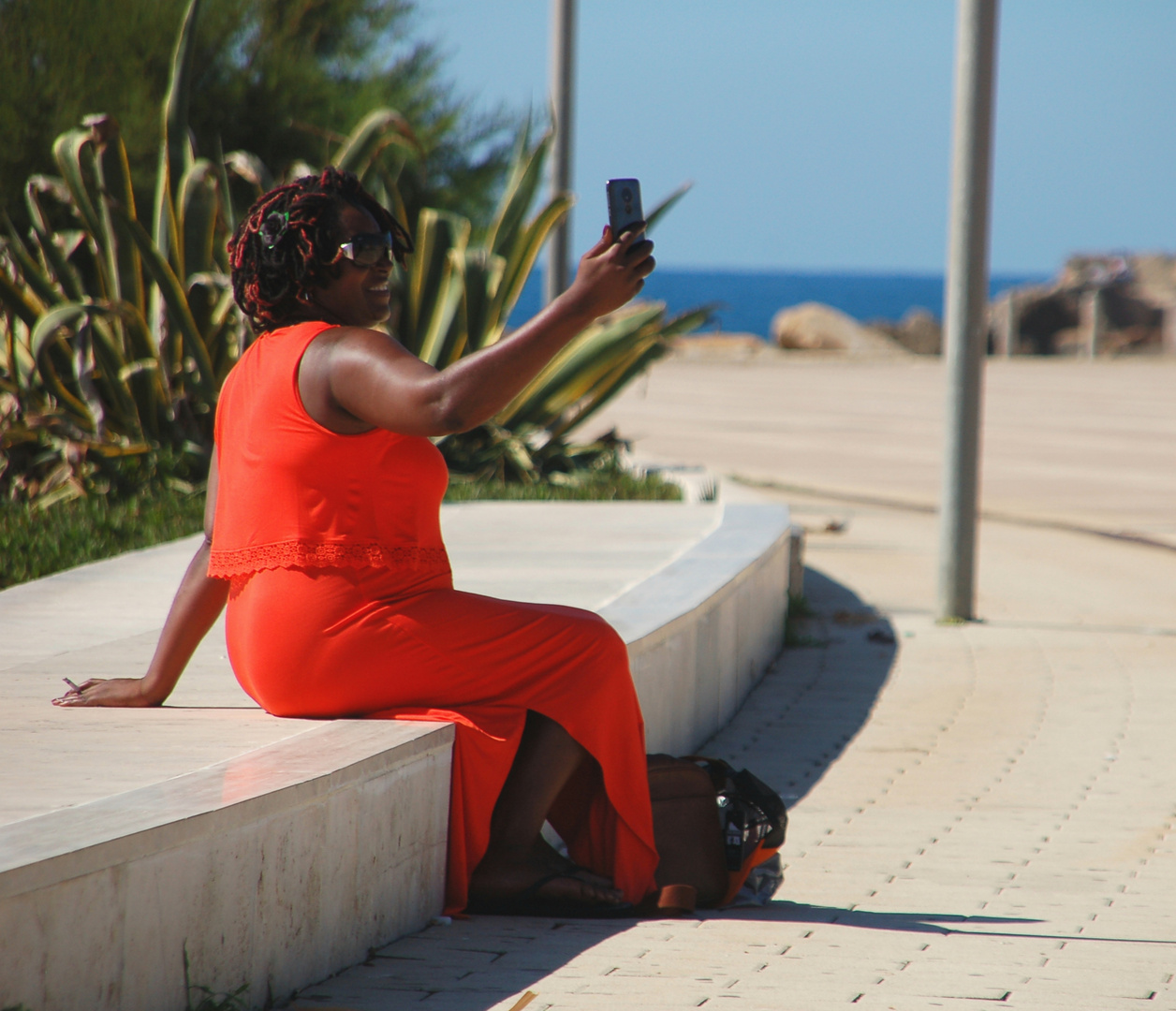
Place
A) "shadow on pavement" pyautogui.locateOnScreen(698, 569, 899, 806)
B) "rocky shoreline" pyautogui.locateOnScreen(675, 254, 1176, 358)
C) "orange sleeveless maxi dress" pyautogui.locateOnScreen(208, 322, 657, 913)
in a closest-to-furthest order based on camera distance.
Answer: "orange sleeveless maxi dress" pyautogui.locateOnScreen(208, 322, 657, 913) → "shadow on pavement" pyautogui.locateOnScreen(698, 569, 899, 806) → "rocky shoreline" pyautogui.locateOnScreen(675, 254, 1176, 358)

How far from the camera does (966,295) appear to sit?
23.8 ft

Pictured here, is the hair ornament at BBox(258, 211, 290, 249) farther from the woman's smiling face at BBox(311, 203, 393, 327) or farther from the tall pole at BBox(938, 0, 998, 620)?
the tall pole at BBox(938, 0, 998, 620)

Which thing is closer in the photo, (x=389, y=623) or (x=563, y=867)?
(x=389, y=623)

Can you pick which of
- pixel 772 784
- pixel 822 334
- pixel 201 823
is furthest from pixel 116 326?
pixel 822 334

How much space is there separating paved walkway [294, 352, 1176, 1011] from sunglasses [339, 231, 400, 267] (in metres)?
1.33

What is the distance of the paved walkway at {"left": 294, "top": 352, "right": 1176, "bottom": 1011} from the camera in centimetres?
283

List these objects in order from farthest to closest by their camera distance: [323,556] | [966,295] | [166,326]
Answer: [166,326] < [966,295] < [323,556]

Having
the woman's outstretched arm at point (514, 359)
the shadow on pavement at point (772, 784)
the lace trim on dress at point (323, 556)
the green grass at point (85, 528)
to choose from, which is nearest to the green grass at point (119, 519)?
the green grass at point (85, 528)

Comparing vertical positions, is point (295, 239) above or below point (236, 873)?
above

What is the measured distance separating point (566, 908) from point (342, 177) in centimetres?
154

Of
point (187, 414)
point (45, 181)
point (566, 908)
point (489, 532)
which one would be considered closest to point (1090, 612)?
point (489, 532)

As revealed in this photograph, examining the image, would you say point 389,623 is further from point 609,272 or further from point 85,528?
point 85,528

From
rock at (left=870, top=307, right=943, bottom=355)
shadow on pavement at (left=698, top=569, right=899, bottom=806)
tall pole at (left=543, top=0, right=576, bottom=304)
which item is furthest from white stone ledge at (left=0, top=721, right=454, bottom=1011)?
rock at (left=870, top=307, right=943, bottom=355)

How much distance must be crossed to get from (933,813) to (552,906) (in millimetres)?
1650
